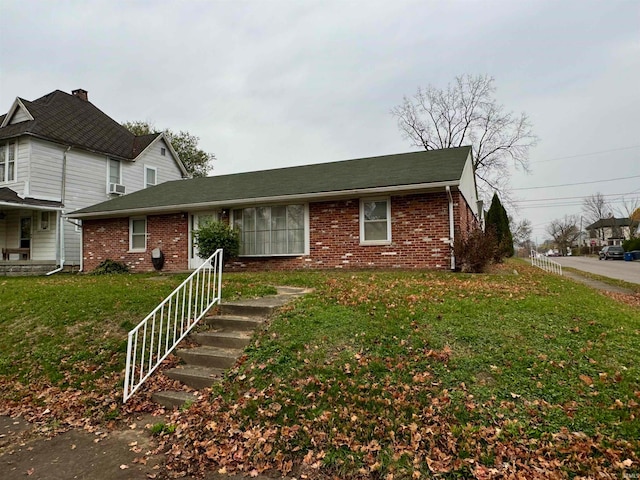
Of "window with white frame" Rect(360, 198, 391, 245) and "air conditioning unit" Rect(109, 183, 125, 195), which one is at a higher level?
"air conditioning unit" Rect(109, 183, 125, 195)

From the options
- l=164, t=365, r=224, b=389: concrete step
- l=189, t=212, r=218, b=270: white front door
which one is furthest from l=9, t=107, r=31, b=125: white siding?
l=164, t=365, r=224, b=389: concrete step

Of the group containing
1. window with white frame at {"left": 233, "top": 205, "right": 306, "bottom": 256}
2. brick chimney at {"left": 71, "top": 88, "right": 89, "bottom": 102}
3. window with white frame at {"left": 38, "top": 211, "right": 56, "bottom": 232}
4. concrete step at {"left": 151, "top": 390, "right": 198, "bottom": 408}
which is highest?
brick chimney at {"left": 71, "top": 88, "right": 89, "bottom": 102}

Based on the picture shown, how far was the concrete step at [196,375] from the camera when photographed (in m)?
4.34

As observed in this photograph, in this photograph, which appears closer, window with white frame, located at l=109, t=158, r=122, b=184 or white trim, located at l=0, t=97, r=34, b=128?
white trim, located at l=0, t=97, r=34, b=128

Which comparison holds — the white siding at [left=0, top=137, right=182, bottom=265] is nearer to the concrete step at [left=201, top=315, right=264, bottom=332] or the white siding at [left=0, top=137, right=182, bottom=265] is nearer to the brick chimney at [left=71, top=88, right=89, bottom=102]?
the brick chimney at [left=71, top=88, right=89, bottom=102]

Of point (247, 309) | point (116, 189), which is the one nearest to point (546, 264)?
point (247, 309)

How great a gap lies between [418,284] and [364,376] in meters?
3.99

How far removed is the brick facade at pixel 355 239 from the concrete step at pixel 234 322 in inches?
239

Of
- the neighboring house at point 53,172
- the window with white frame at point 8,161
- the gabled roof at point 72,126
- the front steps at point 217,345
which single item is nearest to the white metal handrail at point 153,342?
the front steps at point 217,345

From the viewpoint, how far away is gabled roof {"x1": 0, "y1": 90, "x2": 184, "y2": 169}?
16.3 meters

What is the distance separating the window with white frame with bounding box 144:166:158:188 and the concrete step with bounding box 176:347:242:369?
58.7 ft

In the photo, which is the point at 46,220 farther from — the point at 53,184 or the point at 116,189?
the point at 116,189

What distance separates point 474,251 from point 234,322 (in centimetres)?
679

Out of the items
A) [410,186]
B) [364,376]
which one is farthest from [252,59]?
[364,376]
